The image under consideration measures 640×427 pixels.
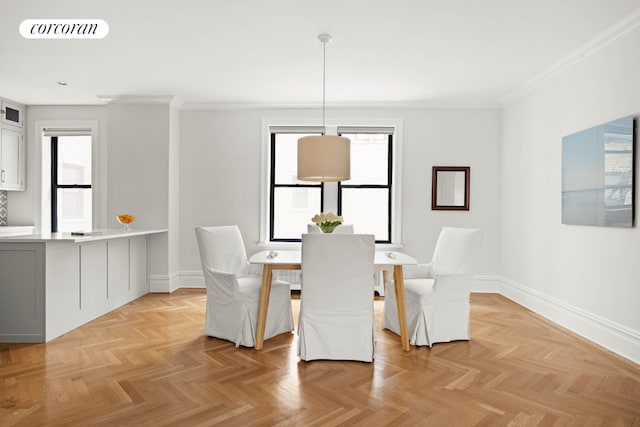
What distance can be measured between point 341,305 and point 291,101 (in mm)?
3457

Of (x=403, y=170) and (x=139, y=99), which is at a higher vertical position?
(x=139, y=99)

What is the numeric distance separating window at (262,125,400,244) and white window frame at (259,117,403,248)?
0.27 ft

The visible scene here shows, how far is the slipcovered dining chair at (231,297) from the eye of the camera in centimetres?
333

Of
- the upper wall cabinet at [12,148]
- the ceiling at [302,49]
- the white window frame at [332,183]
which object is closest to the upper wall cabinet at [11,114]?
the upper wall cabinet at [12,148]

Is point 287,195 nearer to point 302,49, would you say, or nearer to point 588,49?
point 302,49

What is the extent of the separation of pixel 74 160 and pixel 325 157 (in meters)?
4.57

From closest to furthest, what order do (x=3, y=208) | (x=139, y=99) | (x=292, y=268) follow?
(x=292, y=268) → (x=139, y=99) → (x=3, y=208)

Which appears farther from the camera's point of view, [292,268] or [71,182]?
[71,182]

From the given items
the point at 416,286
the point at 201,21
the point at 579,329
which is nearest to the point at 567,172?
the point at 579,329

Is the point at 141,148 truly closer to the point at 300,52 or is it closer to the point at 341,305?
the point at 300,52

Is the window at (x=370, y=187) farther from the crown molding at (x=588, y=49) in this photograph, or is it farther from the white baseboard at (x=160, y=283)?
the white baseboard at (x=160, y=283)

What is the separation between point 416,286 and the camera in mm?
3543

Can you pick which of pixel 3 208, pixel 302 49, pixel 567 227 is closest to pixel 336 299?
pixel 302 49

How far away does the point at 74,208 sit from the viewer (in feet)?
20.1
